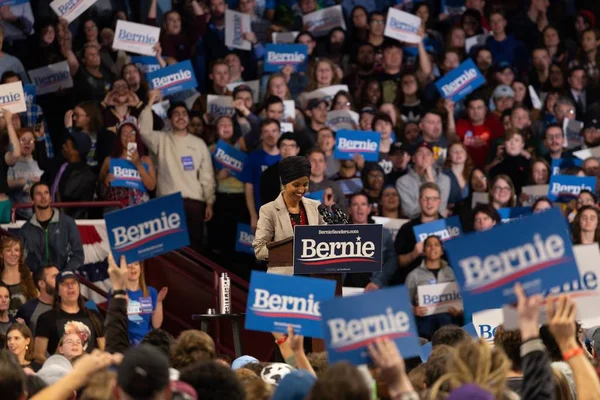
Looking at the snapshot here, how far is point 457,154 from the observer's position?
12703mm

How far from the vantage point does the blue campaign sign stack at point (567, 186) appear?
40.4 ft

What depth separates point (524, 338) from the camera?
4.52m

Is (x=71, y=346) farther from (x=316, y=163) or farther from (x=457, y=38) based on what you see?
(x=457, y=38)

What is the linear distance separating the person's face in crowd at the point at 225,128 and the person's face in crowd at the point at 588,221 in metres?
3.35

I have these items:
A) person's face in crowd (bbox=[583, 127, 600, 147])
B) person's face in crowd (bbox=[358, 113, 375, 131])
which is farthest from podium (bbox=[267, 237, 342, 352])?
person's face in crowd (bbox=[583, 127, 600, 147])

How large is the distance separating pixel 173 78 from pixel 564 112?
4397 millimetres

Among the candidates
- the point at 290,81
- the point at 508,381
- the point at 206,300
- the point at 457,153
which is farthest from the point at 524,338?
the point at 290,81

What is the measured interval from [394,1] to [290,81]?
269cm

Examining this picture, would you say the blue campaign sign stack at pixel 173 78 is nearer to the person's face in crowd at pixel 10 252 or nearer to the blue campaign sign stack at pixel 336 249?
the person's face in crowd at pixel 10 252

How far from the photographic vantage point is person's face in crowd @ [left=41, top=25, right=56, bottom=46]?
12586 mm

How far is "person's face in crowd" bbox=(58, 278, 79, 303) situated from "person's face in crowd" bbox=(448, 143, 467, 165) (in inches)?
187

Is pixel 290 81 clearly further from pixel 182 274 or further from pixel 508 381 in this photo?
pixel 508 381

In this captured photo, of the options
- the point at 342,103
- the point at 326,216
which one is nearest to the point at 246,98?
the point at 342,103

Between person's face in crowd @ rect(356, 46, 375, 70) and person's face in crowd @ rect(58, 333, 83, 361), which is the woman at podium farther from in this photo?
person's face in crowd @ rect(356, 46, 375, 70)
